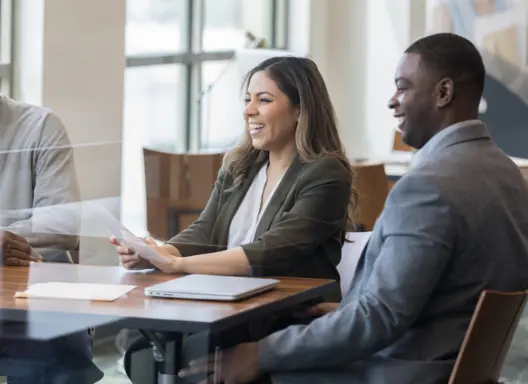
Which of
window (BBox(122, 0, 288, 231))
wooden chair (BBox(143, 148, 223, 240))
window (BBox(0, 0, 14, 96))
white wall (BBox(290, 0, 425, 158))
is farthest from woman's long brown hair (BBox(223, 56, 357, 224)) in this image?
white wall (BBox(290, 0, 425, 158))

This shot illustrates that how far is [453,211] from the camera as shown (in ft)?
6.46

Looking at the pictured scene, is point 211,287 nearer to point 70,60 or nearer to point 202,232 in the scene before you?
point 202,232

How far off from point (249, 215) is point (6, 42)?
2.07m

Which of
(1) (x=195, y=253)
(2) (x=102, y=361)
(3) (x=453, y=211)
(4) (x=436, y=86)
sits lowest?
(2) (x=102, y=361)

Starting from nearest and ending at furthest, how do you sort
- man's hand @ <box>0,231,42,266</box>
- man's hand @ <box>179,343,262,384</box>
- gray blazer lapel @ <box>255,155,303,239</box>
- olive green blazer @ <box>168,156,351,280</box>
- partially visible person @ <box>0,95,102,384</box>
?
man's hand @ <box>179,343,262,384</box>, partially visible person @ <box>0,95,102,384</box>, man's hand @ <box>0,231,42,266</box>, olive green blazer @ <box>168,156,351,280</box>, gray blazer lapel @ <box>255,155,303,239</box>

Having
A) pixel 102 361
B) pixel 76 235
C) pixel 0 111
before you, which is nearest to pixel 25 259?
pixel 76 235

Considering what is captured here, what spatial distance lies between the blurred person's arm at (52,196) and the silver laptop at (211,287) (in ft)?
1.25

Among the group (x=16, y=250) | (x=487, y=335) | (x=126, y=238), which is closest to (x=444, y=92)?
(x=487, y=335)

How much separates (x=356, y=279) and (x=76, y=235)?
0.80 metres

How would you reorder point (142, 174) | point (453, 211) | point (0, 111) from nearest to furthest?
point (453, 211)
point (0, 111)
point (142, 174)

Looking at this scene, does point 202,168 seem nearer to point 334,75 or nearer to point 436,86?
point 436,86

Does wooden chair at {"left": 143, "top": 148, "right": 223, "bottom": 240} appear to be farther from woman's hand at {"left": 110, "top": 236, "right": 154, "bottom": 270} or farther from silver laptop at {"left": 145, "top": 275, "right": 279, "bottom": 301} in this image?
silver laptop at {"left": 145, "top": 275, "right": 279, "bottom": 301}

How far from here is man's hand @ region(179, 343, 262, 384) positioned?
7.20ft

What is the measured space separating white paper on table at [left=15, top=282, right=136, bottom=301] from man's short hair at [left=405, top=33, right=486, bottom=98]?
818 millimetres
